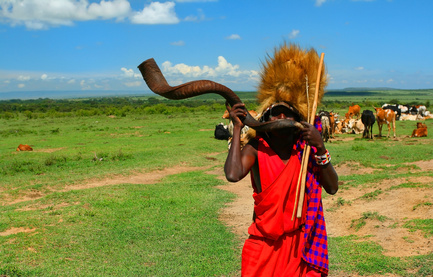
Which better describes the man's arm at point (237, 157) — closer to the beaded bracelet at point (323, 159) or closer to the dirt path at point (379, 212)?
the beaded bracelet at point (323, 159)

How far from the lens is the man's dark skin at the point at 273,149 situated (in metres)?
2.36

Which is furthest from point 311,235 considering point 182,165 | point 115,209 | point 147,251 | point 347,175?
point 182,165

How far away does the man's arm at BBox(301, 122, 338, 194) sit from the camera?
222cm

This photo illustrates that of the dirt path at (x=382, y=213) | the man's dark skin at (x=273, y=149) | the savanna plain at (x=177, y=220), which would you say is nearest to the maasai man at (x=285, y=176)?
the man's dark skin at (x=273, y=149)

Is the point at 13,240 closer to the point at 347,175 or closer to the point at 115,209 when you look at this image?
the point at 115,209

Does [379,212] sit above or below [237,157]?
below

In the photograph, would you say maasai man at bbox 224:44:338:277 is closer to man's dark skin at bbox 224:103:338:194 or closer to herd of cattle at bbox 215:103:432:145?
man's dark skin at bbox 224:103:338:194

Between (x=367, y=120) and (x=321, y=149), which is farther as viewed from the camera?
(x=367, y=120)

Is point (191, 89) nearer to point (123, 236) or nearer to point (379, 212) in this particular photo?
point (123, 236)

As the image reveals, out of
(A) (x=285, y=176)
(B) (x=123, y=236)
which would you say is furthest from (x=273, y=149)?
(B) (x=123, y=236)

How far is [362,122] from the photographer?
56.7 ft

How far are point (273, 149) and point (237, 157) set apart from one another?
26 centimetres

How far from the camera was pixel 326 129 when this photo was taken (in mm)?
16203

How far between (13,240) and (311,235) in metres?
4.62
